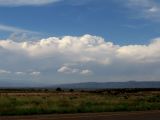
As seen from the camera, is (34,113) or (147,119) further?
(34,113)

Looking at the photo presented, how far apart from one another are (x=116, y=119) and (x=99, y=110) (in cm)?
660

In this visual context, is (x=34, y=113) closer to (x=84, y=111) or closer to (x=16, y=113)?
(x=16, y=113)

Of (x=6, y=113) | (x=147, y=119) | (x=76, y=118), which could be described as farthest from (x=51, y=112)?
(x=147, y=119)

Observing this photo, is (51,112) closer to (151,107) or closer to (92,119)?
(92,119)

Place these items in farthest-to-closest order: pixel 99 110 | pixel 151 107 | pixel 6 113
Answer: pixel 151 107 < pixel 99 110 < pixel 6 113

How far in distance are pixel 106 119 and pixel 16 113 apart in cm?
570

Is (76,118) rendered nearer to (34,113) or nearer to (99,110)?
(34,113)

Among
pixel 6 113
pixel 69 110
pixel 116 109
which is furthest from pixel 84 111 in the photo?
pixel 6 113

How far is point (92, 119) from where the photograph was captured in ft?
67.9

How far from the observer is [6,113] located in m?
24.0

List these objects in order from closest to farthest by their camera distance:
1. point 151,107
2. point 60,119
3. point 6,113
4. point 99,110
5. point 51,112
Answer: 1. point 60,119
2. point 6,113
3. point 51,112
4. point 99,110
5. point 151,107

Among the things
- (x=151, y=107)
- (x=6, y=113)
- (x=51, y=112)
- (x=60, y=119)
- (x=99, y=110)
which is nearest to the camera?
(x=60, y=119)

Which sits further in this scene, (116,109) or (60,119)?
(116,109)

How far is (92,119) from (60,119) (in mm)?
1467
